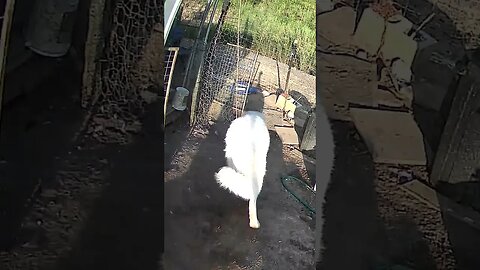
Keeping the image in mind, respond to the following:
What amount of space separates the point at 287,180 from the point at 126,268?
5.23 feet

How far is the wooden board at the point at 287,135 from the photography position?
2723mm

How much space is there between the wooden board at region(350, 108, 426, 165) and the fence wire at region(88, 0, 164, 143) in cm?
36

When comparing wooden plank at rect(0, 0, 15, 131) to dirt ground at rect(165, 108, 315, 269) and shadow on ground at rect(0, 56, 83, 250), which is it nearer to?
shadow on ground at rect(0, 56, 83, 250)

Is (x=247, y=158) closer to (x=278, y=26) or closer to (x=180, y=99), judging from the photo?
(x=180, y=99)

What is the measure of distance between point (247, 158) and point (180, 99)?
627 mm

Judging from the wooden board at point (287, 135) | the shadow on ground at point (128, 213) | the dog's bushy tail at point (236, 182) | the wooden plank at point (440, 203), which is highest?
the wooden plank at point (440, 203)

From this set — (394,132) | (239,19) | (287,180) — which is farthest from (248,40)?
(394,132)

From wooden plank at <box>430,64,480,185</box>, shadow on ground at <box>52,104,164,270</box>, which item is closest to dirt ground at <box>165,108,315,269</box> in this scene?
shadow on ground at <box>52,104,164,270</box>

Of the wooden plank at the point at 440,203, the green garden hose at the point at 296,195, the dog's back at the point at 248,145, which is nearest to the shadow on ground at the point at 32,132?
the wooden plank at the point at 440,203

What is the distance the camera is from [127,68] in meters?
1.00

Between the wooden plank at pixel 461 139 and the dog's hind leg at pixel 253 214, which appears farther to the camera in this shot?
the dog's hind leg at pixel 253 214

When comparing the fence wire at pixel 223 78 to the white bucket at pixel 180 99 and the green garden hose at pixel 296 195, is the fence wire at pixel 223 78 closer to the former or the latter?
the white bucket at pixel 180 99

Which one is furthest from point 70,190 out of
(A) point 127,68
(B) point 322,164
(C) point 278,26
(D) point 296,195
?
(C) point 278,26

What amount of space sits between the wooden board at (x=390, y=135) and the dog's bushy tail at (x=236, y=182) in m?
Answer: 1.09
